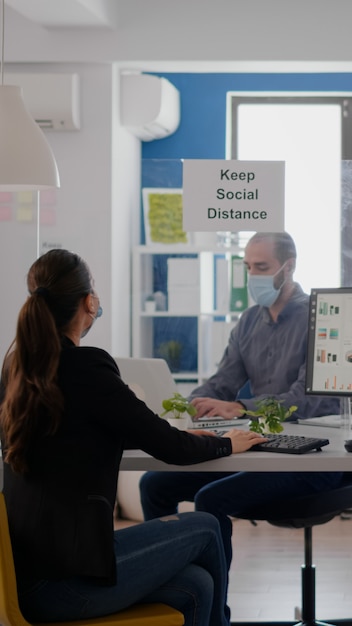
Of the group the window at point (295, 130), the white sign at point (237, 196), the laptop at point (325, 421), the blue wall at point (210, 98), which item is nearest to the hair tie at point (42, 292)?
the laptop at point (325, 421)

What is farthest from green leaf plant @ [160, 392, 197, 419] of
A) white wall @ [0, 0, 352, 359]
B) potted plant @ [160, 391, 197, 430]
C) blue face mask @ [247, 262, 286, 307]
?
white wall @ [0, 0, 352, 359]

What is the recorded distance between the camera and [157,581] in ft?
7.77

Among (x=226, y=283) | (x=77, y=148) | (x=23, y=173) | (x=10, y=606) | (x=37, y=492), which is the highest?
(x=77, y=148)

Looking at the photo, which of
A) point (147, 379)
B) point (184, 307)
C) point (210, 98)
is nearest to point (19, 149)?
point (147, 379)

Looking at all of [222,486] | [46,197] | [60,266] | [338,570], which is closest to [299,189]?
[46,197]

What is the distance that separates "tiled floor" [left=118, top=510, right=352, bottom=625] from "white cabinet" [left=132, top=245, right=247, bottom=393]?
98 cm

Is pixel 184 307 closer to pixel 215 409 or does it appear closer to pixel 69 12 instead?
pixel 69 12

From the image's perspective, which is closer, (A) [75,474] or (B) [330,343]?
(A) [75,474]

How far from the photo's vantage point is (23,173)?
3.41 m

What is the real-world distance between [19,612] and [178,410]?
3.13 feet

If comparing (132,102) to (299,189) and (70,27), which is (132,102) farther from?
(299,189)

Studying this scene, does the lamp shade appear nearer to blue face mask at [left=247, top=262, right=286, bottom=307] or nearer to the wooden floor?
blue face mask at [left=247, top=262, right=286, bottom=307]

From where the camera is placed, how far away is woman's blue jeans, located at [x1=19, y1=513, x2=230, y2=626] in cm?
224

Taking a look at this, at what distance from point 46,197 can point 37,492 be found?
338 centimetres
